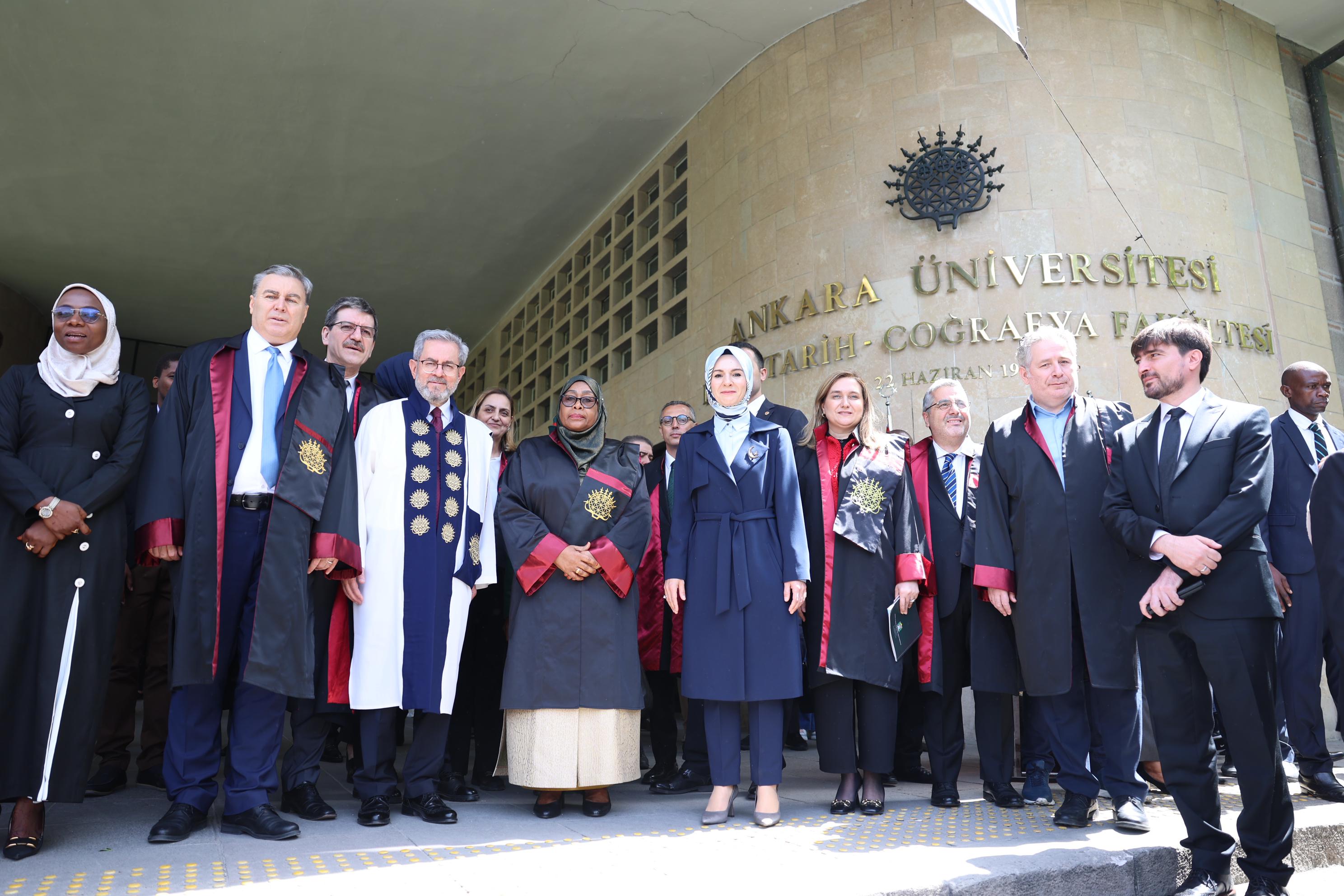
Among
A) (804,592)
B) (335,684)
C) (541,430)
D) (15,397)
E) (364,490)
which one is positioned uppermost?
(541,430)

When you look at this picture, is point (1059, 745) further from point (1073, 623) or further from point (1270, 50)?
point (1270, 50)

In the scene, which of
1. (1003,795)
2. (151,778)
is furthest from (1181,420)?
(151,778)

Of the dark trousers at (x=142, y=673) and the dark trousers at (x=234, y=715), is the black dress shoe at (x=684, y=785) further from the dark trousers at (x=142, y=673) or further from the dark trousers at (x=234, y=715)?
the dark trousers at (x=142, y=673)

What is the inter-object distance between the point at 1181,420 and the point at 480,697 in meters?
2.90

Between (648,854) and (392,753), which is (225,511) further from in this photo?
(648,854)

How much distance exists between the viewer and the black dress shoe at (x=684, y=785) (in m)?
3.81

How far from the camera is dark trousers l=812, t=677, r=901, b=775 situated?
3379 millimetres

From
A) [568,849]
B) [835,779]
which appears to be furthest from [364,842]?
[835,779]

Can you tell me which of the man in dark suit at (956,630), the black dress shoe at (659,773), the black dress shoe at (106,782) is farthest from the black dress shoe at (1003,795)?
the black dress shoe at (106,782)

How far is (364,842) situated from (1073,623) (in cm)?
246

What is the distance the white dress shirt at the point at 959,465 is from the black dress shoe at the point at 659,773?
1671 millimetres

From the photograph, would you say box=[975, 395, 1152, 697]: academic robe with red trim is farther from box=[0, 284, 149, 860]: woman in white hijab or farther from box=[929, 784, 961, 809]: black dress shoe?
box=[0, 284, 149, 860]: woman in white hijab

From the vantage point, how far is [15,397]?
117 inches

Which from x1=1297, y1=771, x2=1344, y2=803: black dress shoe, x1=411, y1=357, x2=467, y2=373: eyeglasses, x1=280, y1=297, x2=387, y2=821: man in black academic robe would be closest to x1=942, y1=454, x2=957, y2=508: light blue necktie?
x1=1297, y1=771, x2=1344, y2=803: black dress shoe
